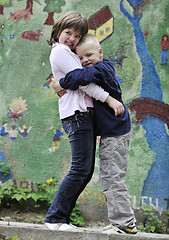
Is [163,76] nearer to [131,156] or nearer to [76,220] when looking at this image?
[131,156]

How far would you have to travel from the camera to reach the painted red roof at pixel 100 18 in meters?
4.57

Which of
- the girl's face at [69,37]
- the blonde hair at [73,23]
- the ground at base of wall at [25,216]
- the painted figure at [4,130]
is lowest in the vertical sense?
the ground at base of wall at [25,216]

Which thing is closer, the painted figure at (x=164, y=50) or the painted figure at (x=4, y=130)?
the painted figure at (x=164, y=50)

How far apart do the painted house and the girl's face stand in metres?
2.09

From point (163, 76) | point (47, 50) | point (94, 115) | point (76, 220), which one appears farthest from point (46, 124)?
point (94, 115)

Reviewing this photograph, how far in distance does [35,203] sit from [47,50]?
2.05 metres

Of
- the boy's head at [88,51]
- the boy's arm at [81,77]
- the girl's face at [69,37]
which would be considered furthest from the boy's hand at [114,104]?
the girl's face at [69,37]

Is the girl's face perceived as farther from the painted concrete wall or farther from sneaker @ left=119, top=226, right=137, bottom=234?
the painted concrete wall

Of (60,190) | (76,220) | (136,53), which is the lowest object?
(76,220)

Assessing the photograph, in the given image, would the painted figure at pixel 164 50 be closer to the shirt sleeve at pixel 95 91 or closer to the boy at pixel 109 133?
the boy at pixel 109 133

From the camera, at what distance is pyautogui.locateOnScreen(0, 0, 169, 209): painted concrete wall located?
429cm

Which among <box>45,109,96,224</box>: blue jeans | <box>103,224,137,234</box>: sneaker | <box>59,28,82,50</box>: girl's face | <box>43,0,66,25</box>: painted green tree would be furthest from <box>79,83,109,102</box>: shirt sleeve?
<box>43,0,66,25</box>: painted green tree

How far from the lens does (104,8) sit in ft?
→ 15.0

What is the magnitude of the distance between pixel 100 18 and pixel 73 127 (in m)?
2.59
